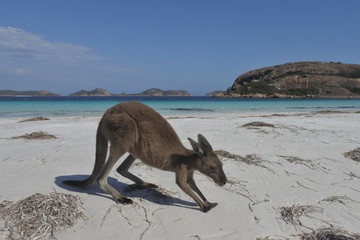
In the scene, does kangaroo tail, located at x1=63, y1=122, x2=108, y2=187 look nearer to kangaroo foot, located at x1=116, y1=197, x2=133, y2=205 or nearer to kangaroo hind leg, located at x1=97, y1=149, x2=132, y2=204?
kangaroo hind leg, located at x1=97, y1=149, x2=132, y2=204

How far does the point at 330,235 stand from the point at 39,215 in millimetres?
2637

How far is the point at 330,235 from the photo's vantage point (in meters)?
2.09

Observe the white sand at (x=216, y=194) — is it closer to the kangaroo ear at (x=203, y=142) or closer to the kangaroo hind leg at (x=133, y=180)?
the kangaroo hind leg at (x=133, y=180)

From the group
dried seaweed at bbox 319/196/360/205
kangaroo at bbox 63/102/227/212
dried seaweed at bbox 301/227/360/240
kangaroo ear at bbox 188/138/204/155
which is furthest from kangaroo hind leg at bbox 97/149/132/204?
dried seaweed at bbox 319/196/360/205

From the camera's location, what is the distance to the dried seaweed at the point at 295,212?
7.78ft

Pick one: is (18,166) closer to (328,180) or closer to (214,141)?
(214,141)

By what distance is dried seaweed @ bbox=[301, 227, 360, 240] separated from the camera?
6.72 feet

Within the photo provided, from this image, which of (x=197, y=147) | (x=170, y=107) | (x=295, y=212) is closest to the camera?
(x=295, y=212)

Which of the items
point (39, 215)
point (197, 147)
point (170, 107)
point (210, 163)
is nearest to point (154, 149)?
point (197, 147)

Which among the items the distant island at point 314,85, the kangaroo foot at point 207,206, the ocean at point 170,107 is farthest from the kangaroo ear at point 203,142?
the distant island at point 314,85

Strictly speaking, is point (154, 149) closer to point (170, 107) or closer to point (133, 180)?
point (133, 180)

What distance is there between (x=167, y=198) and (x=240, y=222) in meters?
0.92

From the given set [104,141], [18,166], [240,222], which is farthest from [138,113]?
[18,166]

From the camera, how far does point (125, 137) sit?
266 centimetres
